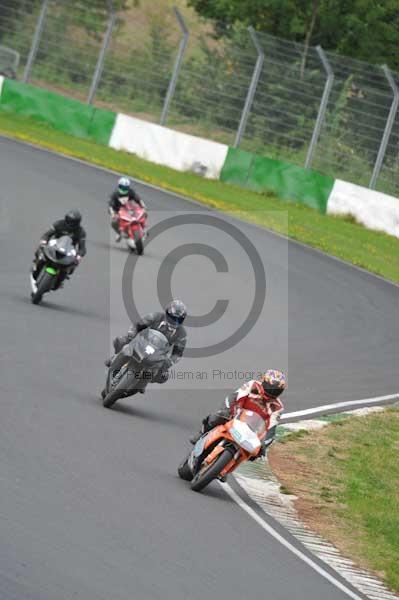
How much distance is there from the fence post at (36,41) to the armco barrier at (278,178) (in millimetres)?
7770

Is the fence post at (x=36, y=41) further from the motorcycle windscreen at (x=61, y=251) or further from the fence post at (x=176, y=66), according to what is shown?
the motorcycle windscreen at (x=61, y=251)

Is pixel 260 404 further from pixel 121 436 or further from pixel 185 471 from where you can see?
pixel 121 436

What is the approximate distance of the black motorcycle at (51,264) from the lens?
17609mm

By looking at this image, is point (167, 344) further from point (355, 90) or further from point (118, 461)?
point (355, 90)

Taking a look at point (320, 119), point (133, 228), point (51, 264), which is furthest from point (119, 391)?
point (320, 119)

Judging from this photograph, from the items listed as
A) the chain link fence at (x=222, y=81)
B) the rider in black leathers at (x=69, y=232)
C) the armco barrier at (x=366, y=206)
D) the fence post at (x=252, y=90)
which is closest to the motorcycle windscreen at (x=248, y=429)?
the rider in black leathers at (x=69, y=232)

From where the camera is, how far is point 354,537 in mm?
11539

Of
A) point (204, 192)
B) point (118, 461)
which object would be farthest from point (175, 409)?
point (204, 192)

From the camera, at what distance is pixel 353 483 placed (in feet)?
44.4

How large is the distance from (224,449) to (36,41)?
104 ft

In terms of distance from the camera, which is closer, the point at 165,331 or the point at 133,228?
the point at 165,331

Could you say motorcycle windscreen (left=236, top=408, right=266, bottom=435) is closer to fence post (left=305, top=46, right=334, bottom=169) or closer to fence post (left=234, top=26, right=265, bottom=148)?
fence post (left=305, top=46, right=334, bottom=169)

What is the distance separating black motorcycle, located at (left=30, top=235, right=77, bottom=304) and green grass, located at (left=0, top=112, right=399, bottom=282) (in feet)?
40.0

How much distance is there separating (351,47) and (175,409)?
3899cm
